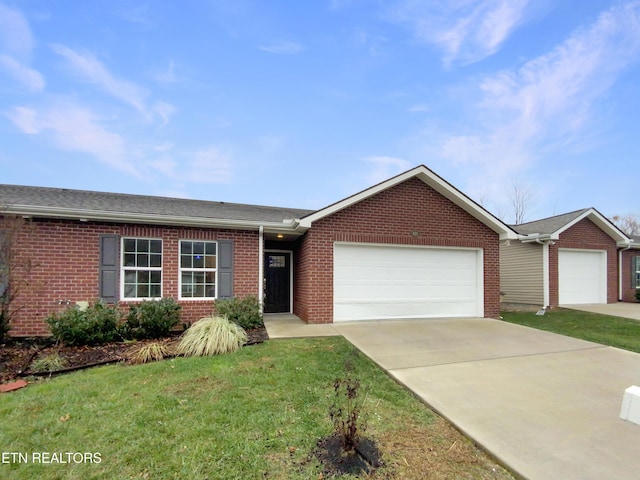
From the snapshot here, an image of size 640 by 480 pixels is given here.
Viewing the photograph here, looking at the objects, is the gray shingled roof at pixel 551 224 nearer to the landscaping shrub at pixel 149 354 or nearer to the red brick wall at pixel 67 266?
the red brick wall at pixel 67 266

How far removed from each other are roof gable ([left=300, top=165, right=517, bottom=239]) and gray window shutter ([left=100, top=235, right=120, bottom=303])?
4653 mm

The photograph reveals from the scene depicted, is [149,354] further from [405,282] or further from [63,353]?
[405,282]

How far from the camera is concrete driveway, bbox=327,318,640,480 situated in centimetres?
279

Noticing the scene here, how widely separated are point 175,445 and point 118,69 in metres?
11.9

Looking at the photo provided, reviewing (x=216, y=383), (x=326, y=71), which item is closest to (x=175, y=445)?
(x=216, y=383)

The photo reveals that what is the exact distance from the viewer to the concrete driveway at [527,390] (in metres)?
2.79

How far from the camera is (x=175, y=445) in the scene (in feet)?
9.60

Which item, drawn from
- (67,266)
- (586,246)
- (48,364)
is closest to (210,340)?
(48,364)

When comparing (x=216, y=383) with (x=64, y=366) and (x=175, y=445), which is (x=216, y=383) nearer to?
(x=175, y=445)

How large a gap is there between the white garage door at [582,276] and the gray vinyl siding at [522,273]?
0.95 meters

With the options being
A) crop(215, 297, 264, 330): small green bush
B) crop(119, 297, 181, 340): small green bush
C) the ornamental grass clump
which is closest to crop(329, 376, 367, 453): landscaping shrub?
the ornamental grass clump

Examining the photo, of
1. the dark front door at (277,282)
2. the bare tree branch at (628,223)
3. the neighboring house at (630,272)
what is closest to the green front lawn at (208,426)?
the dark front door at (277,282)

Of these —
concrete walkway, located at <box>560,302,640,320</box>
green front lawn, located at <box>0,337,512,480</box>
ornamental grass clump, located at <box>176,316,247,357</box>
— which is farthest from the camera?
concrete walkway, located at <box>560,302,640,320</box>

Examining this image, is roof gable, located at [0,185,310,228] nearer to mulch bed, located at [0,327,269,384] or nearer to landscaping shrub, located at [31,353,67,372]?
mulch bed, located at [0,327,269,384]
